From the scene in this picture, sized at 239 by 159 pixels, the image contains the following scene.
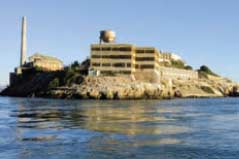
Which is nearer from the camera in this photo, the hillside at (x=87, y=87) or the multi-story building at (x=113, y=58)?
the hillside at (x=87, y=87)

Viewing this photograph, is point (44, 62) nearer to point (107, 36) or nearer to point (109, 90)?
point (107, 36)

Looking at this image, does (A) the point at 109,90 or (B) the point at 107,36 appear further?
(B) the point at 107,36

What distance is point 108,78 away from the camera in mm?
145375

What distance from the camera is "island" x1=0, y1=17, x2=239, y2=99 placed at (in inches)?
5527

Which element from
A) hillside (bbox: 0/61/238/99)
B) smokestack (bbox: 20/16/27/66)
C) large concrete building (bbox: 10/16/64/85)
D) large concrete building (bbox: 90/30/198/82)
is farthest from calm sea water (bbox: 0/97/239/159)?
smokestack (bbox: 20/16/27/66)

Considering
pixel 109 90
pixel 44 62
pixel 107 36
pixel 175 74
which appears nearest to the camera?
pixel 109 90

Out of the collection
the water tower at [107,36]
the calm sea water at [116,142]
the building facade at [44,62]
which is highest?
the water tower at [107,36]

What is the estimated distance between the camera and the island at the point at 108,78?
140375mm

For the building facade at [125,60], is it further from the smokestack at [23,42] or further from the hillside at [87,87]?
the smokestack at [23,42]

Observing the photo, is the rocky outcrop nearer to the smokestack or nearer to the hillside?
the hillside

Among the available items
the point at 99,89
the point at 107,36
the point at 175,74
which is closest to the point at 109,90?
the point at 99,89

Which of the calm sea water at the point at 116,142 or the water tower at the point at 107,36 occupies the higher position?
the water tower at the point at 107,36

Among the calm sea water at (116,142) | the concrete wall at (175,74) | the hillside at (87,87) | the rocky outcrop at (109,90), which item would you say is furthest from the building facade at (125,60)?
the calm sea water at (116,142)

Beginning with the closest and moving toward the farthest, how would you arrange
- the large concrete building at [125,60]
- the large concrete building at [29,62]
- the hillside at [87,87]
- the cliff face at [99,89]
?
the cliff face at [99,89]
the hillside at [87,87]
the large concrete building at [125,60]
the large concrete building at [29,62]
